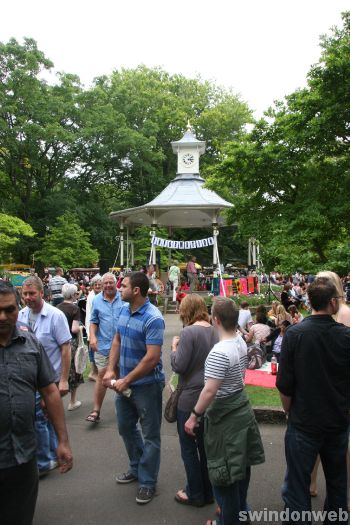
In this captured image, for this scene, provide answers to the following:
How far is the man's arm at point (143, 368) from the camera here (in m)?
3.71

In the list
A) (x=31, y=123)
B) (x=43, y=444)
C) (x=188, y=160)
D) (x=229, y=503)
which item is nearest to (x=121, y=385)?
(x=229, y=503)

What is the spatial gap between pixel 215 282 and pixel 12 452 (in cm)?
1805

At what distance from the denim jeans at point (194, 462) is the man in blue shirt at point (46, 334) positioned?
4.21 ft

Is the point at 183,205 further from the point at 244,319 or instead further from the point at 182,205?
the point at 244,319

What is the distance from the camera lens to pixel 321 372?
2.89 metres

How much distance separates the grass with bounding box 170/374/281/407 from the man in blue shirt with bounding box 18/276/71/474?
2732 millimetres

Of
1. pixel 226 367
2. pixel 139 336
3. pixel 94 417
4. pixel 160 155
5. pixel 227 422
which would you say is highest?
pixel 160 155

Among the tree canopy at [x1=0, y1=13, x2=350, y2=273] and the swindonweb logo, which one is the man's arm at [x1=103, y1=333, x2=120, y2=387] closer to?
the swindonweb logo

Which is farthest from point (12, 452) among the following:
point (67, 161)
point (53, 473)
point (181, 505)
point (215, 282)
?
point (67, 161)

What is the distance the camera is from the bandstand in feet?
68.0

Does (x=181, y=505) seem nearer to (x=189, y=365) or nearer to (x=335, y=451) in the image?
(x=189, y=365)

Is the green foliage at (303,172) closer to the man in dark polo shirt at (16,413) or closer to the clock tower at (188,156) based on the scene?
the man in dark polo shirt at (16,413)

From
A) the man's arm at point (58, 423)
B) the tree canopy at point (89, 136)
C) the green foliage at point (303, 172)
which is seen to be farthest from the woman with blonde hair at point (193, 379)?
the tree canopy at point (89, 136)

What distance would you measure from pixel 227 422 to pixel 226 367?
1.23ft
